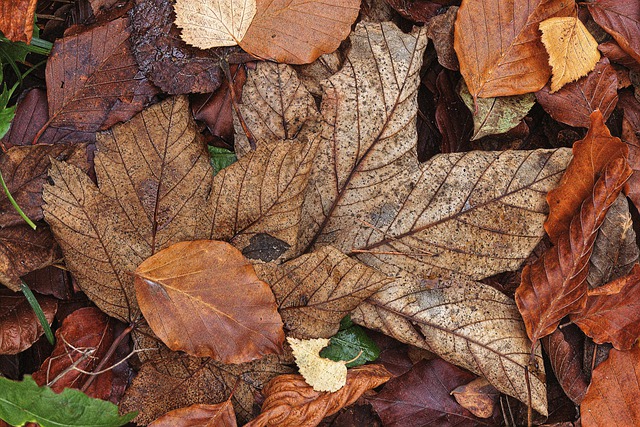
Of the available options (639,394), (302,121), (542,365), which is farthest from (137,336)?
(639,394)

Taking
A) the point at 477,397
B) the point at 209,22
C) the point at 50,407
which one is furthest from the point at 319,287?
the point at 209,22

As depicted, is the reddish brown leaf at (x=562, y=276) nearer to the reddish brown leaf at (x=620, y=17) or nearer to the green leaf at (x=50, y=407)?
the reddish brown leaf at (x=620, y=17)

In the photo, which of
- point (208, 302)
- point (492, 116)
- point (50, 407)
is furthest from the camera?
point (492, 116)

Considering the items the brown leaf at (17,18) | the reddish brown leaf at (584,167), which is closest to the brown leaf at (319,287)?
the reddish brown leaf at (584,167)

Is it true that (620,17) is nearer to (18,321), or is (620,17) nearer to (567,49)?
(567,49)

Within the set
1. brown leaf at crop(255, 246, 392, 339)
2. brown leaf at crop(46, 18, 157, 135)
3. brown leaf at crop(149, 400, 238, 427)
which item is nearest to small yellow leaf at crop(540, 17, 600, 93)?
brown leaf at crop(255, 246, 392, 339)

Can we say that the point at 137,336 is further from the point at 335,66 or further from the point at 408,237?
the point at 335,66

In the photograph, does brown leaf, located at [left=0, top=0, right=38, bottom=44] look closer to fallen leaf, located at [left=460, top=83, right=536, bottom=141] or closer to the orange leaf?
the orange leaf
